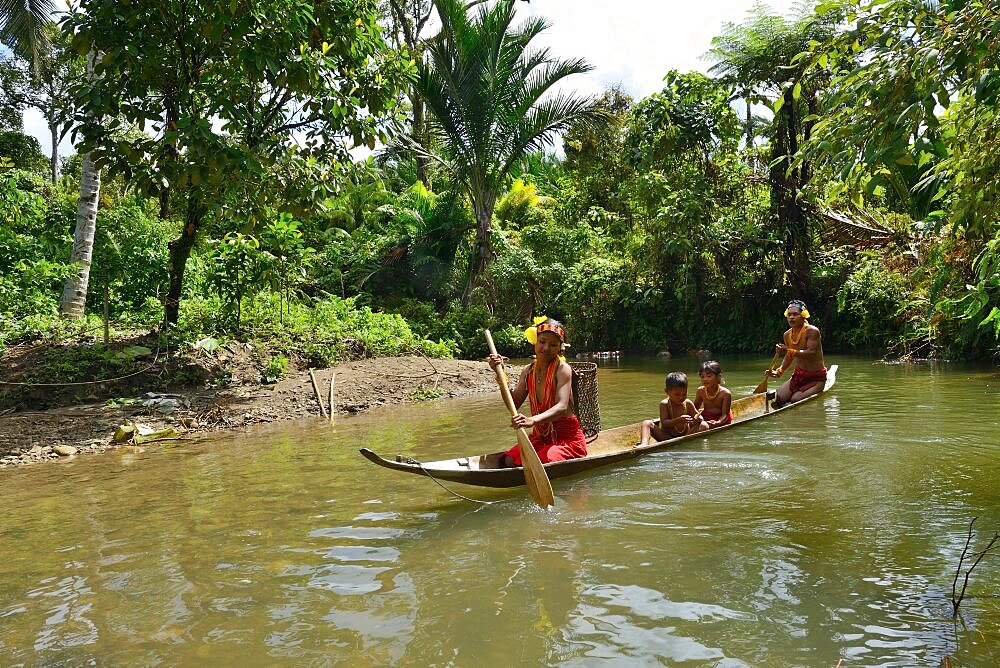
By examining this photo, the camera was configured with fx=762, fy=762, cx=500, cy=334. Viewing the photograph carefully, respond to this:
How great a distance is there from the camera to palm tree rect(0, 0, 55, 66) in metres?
15.7

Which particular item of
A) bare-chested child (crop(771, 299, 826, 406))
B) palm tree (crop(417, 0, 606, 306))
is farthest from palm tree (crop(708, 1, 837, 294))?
bare-chested child (crop(771, 299, 826, 406))

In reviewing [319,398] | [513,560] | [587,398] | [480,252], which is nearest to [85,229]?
[319,398]

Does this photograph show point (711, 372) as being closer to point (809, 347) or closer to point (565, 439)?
point (565, 439)

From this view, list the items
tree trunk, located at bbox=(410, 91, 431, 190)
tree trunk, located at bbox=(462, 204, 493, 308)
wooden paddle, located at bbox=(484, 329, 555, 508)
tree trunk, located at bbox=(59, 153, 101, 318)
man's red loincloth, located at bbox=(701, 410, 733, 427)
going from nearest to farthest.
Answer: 1. wooden paddle, located at bbox=(484, 329, 555, 508)
2. man's red loincloth, located at bbox=(701, 410, 733, 427)
3. tree trunk, located at bbox=(59, 153, 101, 318)
4. tree trunk, located at bbox=(462, 204, 493, 308)
5. tree trunk, located at bbox=(410, 91, 431, 190)

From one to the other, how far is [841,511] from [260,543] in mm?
3686

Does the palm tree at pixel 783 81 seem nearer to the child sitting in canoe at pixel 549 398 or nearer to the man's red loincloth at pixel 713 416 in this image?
the man's red loincloth at pixel 713 416

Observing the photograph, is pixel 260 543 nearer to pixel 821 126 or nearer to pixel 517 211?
pixel 821 126

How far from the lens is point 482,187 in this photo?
1888 centimetres

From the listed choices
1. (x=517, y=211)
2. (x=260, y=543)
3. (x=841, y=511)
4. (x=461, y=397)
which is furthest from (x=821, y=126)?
(x=517, y=211)

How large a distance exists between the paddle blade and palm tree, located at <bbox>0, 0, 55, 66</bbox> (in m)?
15.6

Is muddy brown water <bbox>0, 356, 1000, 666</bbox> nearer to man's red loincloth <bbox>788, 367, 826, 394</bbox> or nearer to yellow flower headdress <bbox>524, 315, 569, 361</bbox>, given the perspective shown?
yellow flower headdress <bbox>524, 315, 569, 361</bbox>

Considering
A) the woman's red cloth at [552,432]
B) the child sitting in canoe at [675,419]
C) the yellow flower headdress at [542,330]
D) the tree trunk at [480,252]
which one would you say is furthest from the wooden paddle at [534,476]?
the tree trunk at [480,252]

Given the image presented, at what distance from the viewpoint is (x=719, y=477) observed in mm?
6012

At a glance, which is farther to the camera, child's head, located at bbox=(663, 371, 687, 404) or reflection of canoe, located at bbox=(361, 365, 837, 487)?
child's head, located at bbox=(663, 371, 687, 404)
